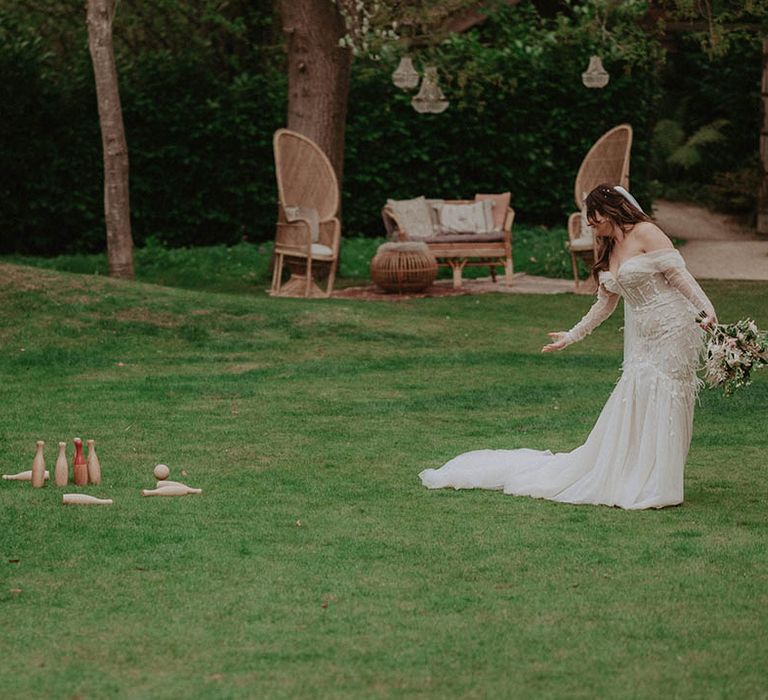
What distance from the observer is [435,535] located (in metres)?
5.46

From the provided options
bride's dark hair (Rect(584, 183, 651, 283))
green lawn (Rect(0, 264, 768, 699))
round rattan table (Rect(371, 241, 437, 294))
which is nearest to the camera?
green lawn (Rect(0, 264, 768, 699))

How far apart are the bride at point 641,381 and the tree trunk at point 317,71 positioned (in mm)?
9230

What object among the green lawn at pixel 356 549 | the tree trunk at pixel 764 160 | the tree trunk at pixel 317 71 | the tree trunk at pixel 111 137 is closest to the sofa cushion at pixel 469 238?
the tree trunk at pixel 317 71

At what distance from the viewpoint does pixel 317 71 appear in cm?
1500

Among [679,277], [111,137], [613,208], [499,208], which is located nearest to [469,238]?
[499,208]

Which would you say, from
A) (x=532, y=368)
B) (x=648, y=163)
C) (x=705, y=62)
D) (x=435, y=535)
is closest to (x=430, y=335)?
(x=532, y=368)

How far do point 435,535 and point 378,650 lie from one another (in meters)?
1.40

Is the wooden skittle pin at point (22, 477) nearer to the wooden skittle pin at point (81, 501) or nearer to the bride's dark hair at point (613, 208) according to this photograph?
the wooden skittle pin at point (81, 501)

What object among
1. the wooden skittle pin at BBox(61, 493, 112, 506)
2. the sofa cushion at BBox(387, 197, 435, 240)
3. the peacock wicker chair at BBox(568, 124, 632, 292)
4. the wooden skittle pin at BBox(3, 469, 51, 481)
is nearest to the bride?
the wooden skittle pin at BBox(61, 493, 112, 506)

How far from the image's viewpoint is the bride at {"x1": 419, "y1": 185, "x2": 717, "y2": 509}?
5965mm

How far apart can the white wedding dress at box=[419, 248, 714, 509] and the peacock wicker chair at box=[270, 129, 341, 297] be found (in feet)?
27.0

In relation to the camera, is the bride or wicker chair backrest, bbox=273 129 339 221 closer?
the bride

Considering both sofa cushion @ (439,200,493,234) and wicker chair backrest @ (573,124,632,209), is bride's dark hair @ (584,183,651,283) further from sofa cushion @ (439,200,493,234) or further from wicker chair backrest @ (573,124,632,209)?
wicker chair backrest @ (573,124,632,209)

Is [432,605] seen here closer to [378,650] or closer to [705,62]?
[378,650]
